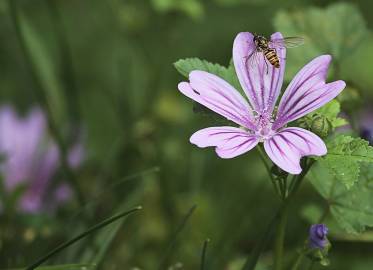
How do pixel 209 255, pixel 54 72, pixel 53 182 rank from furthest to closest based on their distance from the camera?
pixel 54 72 < pixel 53 182 < pixel 209 255

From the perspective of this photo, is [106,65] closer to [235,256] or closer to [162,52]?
[162,52]

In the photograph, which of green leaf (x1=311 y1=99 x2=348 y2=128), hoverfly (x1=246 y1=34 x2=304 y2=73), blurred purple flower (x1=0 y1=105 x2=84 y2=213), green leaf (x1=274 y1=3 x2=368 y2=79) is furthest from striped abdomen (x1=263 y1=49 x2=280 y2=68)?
blurred purple flower (x1=0 y1=105 x2=84 y2=213)

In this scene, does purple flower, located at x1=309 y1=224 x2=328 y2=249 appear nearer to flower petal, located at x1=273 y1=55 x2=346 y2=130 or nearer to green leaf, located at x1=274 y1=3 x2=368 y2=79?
flower petal, located at x1=273 y1=55 x2=346 y2=130

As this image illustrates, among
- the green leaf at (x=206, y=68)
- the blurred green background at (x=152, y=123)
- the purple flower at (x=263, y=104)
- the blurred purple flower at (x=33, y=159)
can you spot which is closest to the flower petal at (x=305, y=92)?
the purple flower at (x=263, y=104)

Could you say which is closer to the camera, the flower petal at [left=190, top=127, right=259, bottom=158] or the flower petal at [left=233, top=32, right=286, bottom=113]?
the flower petal at [left=190, top=127, right=259, bottom=158]

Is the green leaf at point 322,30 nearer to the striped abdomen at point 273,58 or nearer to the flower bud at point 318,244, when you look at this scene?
the striped abdomen at point 273,58

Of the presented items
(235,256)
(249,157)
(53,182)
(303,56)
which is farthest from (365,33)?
(53,182)

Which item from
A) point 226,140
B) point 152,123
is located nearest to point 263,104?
point 226,140
